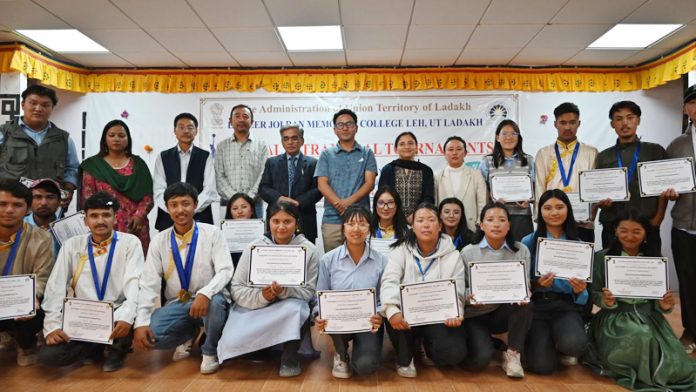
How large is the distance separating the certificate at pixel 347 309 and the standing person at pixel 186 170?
1.76 meters

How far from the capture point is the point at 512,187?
3359 mm

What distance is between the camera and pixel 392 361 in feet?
9.10

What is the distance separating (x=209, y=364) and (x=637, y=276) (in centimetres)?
267

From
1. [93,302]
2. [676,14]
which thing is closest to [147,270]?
[93,302]

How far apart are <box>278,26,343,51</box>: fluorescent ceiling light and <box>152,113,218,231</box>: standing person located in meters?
1.94

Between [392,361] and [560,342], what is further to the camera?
[392,361]

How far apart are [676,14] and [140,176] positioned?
18.9 feet

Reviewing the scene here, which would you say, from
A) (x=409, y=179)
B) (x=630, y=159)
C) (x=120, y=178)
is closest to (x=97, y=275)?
(x=120, y=178)

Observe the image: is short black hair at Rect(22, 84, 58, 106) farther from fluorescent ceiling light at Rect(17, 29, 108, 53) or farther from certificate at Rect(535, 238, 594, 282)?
certificate at Rect(535, 238, 594, 282)

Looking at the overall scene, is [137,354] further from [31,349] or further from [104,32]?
[104,32]

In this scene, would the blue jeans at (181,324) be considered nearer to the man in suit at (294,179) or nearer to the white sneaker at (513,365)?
the man in suit at (294,179)

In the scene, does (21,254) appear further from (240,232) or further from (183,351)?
(240,232)

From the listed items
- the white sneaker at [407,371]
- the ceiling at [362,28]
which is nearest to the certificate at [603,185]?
the white sneaker at [407,371]

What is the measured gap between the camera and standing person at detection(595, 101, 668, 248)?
3244mm
